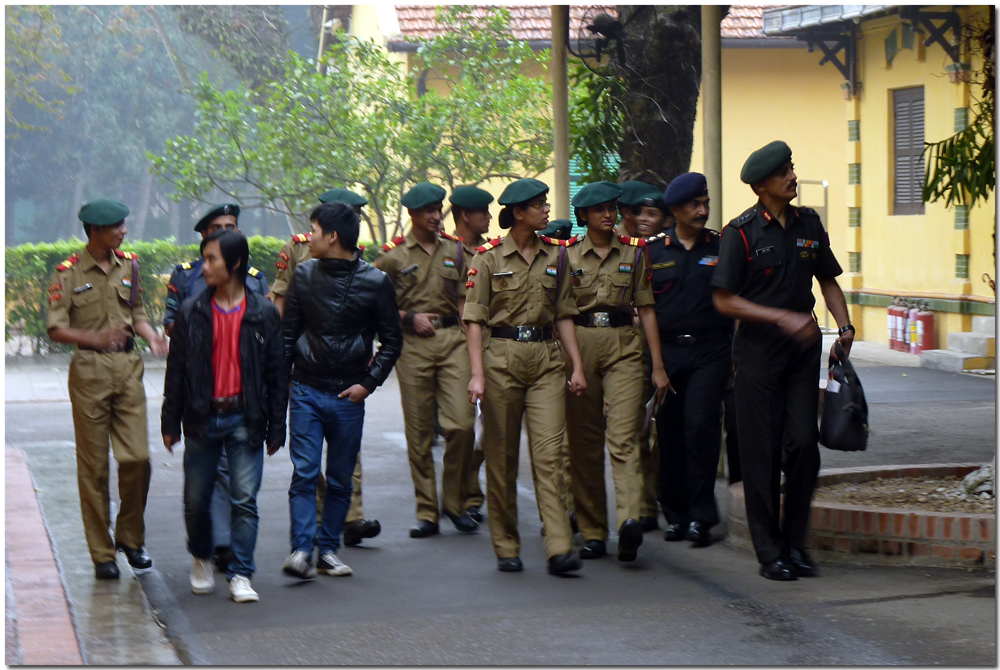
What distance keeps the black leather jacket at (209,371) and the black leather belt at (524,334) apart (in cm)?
117

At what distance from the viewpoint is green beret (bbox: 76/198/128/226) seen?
21.4ft

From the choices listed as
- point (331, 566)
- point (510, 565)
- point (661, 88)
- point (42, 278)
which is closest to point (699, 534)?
point (510, 565)

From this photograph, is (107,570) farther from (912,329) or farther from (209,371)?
(912,329)

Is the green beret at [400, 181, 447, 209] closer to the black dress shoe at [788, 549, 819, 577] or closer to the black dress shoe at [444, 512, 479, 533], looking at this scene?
the black dress shoe at [444, 512, 479, 533]

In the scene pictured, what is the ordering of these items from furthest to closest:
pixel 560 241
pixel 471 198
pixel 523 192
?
pixel 471 198 → pixel 560 241 → pixel 523 192

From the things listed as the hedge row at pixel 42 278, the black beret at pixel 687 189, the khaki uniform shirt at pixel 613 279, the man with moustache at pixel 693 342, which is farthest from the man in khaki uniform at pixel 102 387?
the hedge row at pixel 42 278

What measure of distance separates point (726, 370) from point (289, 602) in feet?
8.89

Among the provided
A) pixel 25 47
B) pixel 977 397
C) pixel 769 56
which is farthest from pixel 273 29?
pixel 977 397

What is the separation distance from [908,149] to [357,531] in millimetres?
14188

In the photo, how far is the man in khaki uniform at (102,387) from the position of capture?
648 cm

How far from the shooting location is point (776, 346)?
6332 millimetres

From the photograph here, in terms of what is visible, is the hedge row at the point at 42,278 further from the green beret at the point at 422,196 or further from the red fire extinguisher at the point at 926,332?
the green beret at the point at 422,196

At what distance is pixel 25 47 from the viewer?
28.5 m

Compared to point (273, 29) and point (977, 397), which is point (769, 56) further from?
point (273, 29)
